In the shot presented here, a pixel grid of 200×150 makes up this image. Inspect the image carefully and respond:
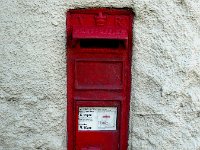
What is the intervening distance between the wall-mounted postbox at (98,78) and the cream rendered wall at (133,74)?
3cm

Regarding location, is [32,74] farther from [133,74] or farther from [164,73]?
[164,73]

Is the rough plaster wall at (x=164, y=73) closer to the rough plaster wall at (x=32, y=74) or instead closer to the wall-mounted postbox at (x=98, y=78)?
the wall-mounted postbox at (x=98, y=78)

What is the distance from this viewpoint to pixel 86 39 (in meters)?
1.59

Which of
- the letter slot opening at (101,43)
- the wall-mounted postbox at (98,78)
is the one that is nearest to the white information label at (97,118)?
the wall-mounted postbox at (98,78)

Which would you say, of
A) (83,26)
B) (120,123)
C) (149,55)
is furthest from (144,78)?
(83,26)

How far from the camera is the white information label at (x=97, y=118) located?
1.70m

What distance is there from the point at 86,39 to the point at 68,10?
148mm

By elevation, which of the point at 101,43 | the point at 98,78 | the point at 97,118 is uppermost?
the point at 101,43

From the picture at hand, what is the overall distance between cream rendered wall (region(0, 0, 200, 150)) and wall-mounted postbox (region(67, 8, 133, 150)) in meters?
0.03

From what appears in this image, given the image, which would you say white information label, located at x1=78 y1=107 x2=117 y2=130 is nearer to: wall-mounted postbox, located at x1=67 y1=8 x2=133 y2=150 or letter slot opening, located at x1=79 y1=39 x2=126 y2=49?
wall-mounted postbox, located at x1=67 y1=8 x2=133 y2=150

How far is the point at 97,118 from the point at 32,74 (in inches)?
13.9

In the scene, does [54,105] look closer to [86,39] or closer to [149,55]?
[86,39]

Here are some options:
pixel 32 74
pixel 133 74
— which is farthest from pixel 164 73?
pixel 32 74

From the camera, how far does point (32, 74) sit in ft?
5.38
